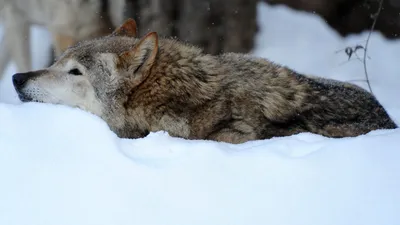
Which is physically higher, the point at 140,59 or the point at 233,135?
the point at 140,59

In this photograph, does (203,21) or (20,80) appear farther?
(203,21)

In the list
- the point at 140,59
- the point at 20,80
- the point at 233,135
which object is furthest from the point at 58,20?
the point at 233,135

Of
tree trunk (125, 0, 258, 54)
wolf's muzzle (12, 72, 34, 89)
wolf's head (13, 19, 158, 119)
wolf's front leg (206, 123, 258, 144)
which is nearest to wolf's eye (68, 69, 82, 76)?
wolf's head (13, 19, 158, 119)

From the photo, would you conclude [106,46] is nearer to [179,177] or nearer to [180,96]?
[180,96]

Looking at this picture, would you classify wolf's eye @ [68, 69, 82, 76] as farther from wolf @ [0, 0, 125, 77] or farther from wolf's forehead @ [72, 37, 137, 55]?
wolf @ [0, 0, 125, 77]

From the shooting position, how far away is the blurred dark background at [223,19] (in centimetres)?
784

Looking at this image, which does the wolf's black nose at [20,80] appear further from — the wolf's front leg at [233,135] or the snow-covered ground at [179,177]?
the wolf's front leg at [233,135]

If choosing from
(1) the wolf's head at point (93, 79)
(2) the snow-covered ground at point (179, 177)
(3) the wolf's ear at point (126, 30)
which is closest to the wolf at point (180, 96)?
(1) the wolf's head at point (93, 79)

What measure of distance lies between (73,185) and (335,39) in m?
6.39

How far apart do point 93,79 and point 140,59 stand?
0.33m

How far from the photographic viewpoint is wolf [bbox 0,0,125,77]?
7.71m

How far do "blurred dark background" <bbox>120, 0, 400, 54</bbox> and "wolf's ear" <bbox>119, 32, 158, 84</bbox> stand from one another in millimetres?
3879

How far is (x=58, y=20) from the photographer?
7.80 metres

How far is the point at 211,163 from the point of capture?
293 centimetres
